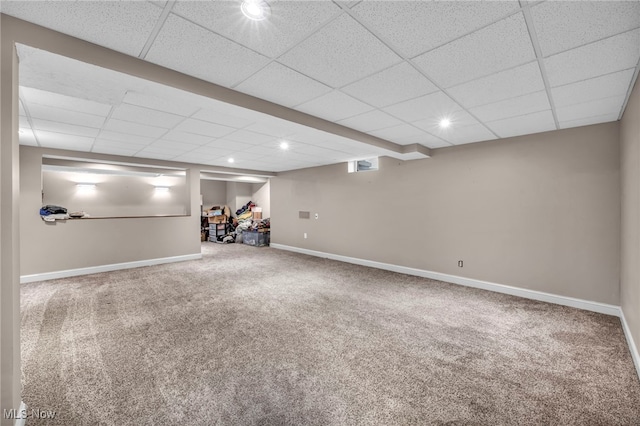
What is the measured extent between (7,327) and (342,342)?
7.68ft

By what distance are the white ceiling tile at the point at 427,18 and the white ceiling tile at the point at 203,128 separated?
253 centimetres

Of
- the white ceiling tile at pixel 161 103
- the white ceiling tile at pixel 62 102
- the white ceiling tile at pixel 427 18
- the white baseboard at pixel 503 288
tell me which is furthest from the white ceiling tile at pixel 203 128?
the white baseboard at pixel 503 288

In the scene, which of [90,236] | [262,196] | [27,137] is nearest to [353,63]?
[27,137]

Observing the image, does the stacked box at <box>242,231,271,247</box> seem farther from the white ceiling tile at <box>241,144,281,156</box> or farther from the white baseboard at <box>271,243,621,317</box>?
the white ceiling tile at <box>241,144,281,156</box>

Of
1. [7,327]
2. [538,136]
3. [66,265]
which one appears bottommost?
[66,265]

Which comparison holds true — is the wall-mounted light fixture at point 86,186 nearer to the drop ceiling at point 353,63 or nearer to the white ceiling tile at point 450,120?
the drop ceiling at point 353,63

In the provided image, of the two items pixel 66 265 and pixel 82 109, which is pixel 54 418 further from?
pixel 66 265

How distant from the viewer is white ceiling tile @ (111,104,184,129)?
9.57ft

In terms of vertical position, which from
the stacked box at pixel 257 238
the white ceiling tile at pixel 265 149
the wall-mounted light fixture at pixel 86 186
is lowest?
the stacked box at pixel 257 238

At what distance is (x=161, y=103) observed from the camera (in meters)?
2.71

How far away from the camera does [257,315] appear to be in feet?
10.7

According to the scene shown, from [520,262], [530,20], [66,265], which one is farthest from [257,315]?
[66,265]

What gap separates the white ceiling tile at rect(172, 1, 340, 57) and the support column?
99 centimetres

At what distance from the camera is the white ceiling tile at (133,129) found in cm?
344
